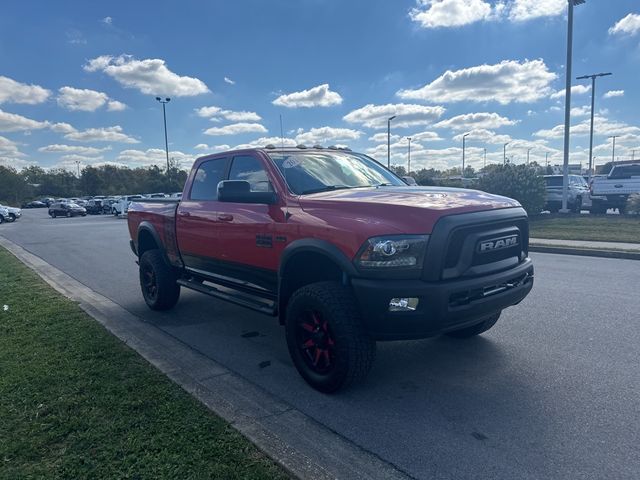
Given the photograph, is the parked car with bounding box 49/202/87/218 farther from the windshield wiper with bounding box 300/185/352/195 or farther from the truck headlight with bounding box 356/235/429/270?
the truck headlight with bounding box 356/235/429/270

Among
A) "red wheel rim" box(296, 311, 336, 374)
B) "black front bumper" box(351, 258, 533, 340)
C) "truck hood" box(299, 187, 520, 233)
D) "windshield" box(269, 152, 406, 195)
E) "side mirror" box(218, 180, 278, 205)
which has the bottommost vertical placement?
"red wheel rim" box(296, 311, 336, 374)

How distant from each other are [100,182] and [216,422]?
326 ft

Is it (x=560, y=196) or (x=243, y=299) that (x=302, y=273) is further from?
(x=560, y=196)

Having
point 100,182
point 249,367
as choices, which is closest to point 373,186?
point 249,367

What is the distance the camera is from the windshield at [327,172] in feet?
14.8

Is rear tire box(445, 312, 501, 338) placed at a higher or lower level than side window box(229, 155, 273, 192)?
lower

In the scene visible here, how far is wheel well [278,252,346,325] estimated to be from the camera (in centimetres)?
404

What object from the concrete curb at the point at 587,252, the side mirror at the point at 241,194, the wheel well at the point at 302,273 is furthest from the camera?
the concrete curb at the point at 587,252

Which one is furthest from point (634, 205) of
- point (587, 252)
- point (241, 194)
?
point (241, 194)

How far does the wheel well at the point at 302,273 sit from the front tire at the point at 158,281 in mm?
2618

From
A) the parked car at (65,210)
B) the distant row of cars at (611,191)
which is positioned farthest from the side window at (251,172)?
the parked car at (65,210)

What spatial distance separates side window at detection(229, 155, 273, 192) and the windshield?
0.18 metres

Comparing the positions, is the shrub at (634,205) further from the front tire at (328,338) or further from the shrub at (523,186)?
the front tire at (328,338)


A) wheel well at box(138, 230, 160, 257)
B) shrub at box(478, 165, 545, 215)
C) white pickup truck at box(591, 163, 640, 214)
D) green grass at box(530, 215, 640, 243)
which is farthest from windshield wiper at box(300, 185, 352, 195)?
white pickup truck at box(591, 163, 640, 214)
